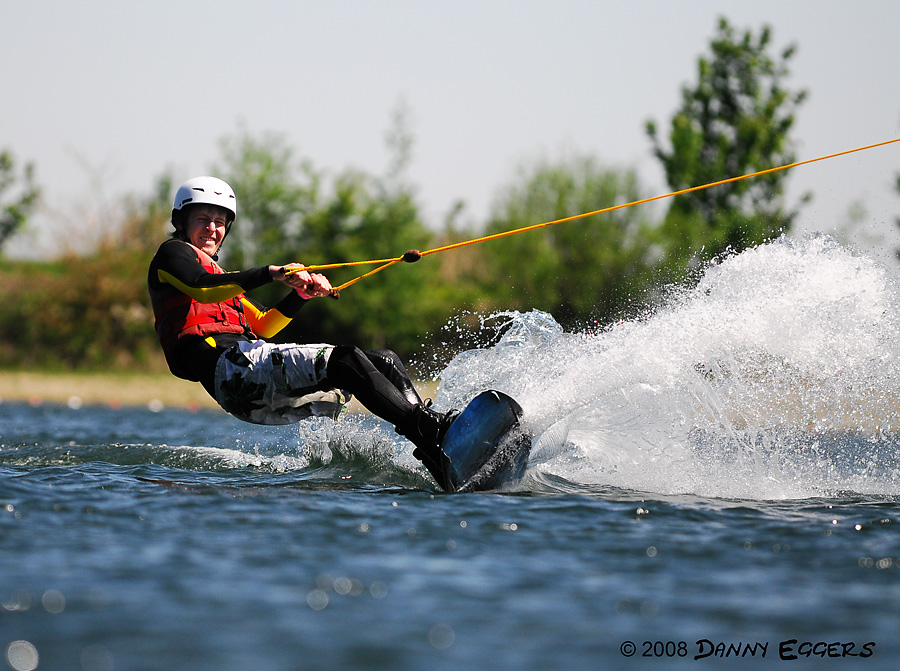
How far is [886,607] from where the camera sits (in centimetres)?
333

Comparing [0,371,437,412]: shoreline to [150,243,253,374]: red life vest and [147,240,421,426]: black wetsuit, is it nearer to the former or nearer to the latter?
[150,243,253,374]: red life vest

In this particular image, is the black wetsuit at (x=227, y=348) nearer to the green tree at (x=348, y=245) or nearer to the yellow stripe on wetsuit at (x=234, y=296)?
the yellow stripe on wetsuit at (x=234, y=296)

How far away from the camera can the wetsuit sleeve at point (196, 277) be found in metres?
5.64

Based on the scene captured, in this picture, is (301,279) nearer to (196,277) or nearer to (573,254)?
(196,277)

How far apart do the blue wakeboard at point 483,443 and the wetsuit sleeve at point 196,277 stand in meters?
1.34

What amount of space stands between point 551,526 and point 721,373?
256cm

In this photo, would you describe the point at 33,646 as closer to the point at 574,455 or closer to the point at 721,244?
the point at 574,455

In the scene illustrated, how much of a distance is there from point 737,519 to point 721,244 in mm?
17428

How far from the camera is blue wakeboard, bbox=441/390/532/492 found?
18.8 feet

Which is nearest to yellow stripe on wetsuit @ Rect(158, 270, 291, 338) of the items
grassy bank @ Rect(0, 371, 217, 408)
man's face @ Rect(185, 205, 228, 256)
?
man's face @ Rect(185, 205, 228, 256)

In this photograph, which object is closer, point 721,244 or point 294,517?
point 294,517

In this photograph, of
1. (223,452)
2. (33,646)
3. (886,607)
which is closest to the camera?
(33,646)

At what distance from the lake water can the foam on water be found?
2cm

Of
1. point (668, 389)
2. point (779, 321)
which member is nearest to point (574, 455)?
point (668, 389)
